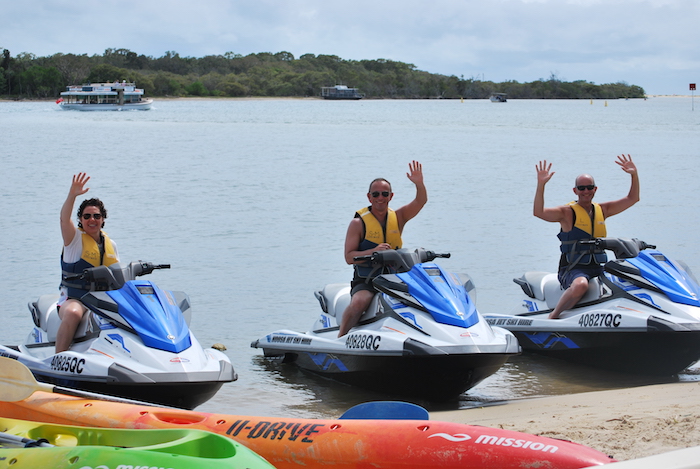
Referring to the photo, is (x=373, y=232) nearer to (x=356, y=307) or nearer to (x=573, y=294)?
(x=356, y=307)

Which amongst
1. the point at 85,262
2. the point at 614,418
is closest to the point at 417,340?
the point at 614,418

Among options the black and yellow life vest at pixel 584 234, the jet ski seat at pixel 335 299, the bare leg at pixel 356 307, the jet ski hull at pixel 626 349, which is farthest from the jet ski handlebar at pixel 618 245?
the jet ski seat at pixel 335 299

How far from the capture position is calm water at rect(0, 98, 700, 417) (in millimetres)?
9125

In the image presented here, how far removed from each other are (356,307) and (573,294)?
2174 mm

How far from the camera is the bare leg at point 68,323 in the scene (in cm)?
705

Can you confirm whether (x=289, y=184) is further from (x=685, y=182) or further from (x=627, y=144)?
(x=627, y=144)

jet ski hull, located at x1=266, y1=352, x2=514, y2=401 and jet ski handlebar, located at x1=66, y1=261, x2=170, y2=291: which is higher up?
jet ski handlebar, located at x1=66, y1=261, x2=170, y2=291

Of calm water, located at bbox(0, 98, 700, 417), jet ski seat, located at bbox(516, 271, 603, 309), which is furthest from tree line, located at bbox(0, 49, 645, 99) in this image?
jet ski seat, located at bbox(516, 271, 603, 309)

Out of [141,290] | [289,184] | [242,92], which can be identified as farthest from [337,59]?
[141,290]

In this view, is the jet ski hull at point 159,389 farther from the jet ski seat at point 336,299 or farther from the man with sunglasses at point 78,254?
the jet ski seat at point 336,299

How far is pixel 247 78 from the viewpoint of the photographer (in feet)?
442

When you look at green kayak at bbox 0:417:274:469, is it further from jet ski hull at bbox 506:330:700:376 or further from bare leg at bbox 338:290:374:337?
jet ski hull at bbox 506:330:700:376

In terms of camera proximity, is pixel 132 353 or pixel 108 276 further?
pixel 108 276

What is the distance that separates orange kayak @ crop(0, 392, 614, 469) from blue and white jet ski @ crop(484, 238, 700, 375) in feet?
12.5
